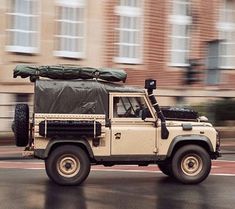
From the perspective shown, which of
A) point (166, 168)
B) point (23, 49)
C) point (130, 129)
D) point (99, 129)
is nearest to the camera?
point (99, 129)

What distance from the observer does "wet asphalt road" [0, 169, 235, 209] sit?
9570 millimetres

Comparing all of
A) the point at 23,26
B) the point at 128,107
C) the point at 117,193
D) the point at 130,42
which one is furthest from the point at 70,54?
the point at 117,193

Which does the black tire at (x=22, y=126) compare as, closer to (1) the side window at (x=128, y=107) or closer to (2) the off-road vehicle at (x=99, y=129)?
(2) the off-road vehicle at (x=99, y=129)

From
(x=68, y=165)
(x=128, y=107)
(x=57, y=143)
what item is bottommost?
(x=68, y=165)

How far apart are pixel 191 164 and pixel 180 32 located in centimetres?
1546

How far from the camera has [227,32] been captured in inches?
1101

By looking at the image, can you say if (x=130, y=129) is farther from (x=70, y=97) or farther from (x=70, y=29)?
(x=70, y=29)

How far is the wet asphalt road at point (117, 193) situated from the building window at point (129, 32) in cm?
1234

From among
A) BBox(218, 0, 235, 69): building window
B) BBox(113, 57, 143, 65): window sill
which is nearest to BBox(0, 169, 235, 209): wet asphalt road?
BBox(113, 57, 143, 65): window sill

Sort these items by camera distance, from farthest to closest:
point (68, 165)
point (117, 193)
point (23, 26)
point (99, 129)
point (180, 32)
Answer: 1. point (180, 32)
2. point (23, 26)
3. point (68, 165)
4. point (99, 129)
5. point (117, 193)

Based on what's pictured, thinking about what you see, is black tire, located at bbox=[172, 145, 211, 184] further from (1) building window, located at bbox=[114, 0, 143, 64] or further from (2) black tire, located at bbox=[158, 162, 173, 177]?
(1) building window, located at bbox=[114, 0, 143, 64]

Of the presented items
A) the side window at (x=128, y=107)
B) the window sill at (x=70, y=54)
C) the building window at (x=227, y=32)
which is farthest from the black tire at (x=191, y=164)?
the building window at (x=227, y=32)

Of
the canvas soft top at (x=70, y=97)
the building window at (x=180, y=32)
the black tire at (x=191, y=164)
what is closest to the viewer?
the canvas soft top at (x=70, y=97)

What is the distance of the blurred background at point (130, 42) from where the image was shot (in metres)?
22.9
